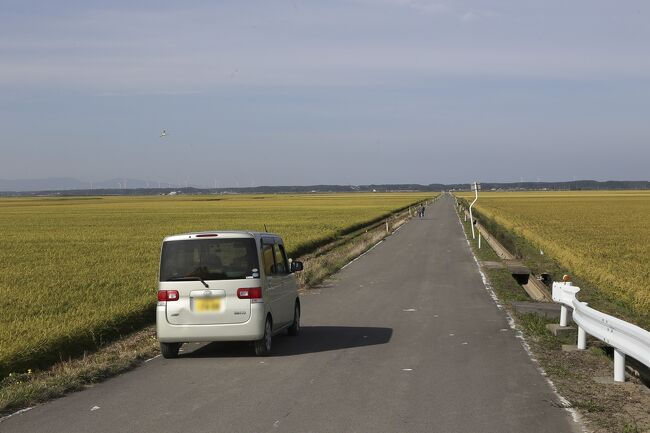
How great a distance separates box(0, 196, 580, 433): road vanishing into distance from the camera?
6.99 metres

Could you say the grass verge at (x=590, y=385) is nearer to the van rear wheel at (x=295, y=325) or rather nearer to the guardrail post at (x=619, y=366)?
the guardrail post at (x=619, y=366)

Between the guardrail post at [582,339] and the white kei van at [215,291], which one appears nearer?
the white kei van at [215,291]

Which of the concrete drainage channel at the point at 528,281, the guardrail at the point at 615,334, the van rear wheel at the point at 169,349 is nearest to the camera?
the guardrail at the point at 615,334

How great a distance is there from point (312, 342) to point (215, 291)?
7.35 ft

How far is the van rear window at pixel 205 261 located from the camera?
10.5 metres

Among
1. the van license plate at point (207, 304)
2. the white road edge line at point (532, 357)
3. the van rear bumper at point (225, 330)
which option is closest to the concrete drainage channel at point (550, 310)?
the white road edge line at point (532, 357)

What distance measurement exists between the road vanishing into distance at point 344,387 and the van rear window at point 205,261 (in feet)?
3.89

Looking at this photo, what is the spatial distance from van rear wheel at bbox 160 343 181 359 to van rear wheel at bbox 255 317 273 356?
114 centimetres

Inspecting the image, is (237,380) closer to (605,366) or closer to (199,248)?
(199,248)

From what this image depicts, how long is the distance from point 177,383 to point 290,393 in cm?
153

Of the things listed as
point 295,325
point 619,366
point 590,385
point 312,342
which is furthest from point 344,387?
point 295,325

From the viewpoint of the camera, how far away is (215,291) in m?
10.3

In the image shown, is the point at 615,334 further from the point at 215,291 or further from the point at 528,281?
the point at 528,281

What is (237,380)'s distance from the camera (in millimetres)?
9008
